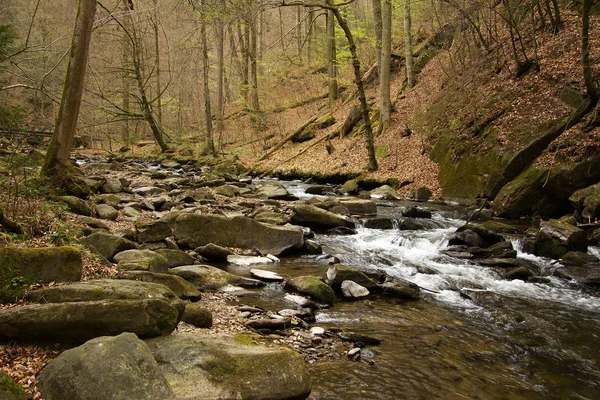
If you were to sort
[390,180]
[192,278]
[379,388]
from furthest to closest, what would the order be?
[390,180]
[192,278]
[379,388]

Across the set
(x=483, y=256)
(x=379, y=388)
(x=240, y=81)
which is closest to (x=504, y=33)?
(x=483, y=256)

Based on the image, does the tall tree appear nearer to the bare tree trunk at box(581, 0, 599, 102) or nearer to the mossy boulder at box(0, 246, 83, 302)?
the bare tree trunk at box(581, 0, 599, 102)

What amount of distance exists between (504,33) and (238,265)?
16.9 metres

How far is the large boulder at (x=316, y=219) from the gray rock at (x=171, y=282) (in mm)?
5577

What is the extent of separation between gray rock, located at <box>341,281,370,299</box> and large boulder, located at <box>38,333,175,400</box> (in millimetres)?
4224

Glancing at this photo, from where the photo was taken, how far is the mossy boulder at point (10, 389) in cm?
237

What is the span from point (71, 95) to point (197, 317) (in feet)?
23.7

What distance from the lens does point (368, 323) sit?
5637mm

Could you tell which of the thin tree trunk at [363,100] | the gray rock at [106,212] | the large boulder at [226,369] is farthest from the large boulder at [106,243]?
the thin tree trunk at [363,100]

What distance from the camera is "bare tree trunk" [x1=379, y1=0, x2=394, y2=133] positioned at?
1930cm

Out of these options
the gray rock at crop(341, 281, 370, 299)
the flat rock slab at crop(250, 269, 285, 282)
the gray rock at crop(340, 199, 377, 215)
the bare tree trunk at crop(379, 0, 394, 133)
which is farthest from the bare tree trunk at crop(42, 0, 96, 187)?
the bare tree trunk at crop(379, 0, 394, 133)

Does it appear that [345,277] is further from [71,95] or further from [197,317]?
[71,95]

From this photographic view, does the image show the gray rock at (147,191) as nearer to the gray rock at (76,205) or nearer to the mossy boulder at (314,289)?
the gray rock at (76,205)

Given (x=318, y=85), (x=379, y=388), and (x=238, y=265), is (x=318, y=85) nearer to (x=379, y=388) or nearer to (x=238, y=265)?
(x=238, y=265)
